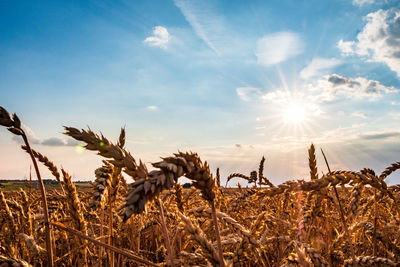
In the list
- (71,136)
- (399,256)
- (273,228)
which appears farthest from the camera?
(273,228)

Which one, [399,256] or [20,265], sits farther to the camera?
[399,256]

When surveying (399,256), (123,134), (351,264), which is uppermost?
(123,134)

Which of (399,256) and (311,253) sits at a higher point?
(311,253)

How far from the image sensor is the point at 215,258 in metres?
1.54

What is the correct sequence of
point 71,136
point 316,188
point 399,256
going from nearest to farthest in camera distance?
point 316,188 < point 71,136 < point 399,256

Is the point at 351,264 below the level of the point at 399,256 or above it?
above

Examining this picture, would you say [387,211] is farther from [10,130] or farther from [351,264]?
[10,130]

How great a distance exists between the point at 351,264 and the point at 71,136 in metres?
2.17

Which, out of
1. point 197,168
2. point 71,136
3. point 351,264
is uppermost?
point 71,136

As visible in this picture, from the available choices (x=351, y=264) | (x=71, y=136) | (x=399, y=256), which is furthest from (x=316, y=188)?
(x=399, y=256)

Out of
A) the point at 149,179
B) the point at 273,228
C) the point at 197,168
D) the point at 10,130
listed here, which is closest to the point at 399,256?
the point at 273,228

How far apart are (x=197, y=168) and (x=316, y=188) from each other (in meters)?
0.50

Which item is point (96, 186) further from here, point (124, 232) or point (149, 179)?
point (124, 232)

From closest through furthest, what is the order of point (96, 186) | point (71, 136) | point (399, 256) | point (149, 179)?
1. point (149, 179)
2. point (71, 136)
3. point (96, 186)
4. point (399, 256)
